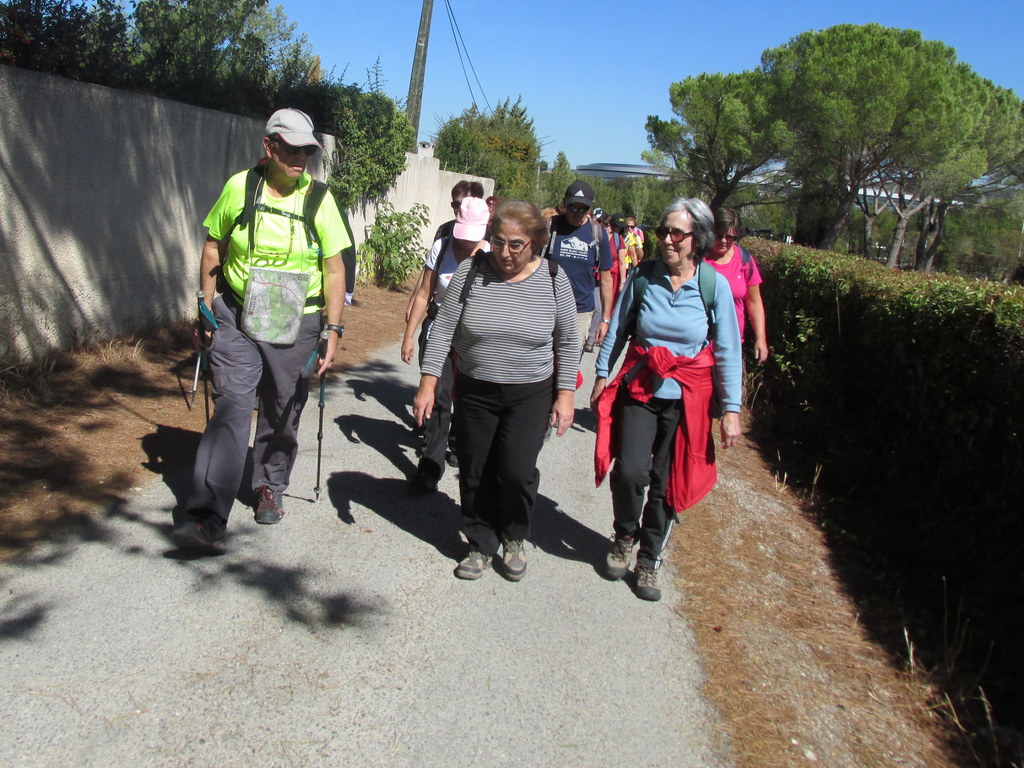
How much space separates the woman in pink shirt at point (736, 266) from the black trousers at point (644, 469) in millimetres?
1508

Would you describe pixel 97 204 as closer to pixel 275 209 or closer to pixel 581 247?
pixel 275 209

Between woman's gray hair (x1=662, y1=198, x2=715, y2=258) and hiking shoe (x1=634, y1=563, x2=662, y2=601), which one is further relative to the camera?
hiking shoe (x1=634, y1=563, x2=662, y2=601)

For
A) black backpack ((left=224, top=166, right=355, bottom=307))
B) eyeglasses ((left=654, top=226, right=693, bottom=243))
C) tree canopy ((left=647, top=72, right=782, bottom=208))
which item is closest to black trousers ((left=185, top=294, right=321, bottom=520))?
black backpack ((left=224, top=166, right=355, bottom=307))

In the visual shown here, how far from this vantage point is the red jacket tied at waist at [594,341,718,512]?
4168 mm

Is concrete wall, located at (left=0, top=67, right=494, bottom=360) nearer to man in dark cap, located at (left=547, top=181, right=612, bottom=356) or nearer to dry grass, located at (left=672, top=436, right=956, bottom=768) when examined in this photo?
man in dark cap, located at (left=547, top=181, right=612, bottom=356)

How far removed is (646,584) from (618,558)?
22 cm

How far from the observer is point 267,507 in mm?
4449

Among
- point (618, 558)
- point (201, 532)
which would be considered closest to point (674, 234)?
point (618, 558)

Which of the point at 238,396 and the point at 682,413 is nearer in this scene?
the point at 238,396

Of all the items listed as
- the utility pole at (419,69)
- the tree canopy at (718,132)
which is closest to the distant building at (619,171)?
the tree canopy at (718,132)

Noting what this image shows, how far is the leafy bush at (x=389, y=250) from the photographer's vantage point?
1305 cm

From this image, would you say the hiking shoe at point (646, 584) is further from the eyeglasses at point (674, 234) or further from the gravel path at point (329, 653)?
the eyeglasses at point (674, 234)

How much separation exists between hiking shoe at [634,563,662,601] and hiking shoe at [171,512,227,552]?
1.96 meters

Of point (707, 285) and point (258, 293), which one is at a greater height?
point (707, 285)
